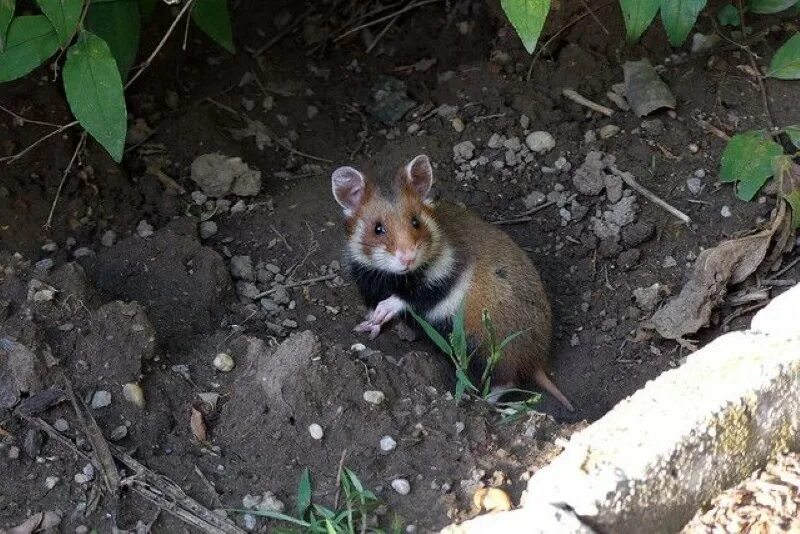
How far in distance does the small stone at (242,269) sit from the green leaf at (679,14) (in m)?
2.17

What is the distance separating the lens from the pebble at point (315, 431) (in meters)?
3.51

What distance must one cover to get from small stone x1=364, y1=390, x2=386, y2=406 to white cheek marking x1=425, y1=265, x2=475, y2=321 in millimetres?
1085

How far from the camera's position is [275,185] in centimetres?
517

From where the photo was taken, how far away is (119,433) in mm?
3465

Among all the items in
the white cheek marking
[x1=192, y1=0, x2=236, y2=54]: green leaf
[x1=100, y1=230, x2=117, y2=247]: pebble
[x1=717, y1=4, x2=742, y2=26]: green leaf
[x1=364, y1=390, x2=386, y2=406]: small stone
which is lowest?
the white cheek marking

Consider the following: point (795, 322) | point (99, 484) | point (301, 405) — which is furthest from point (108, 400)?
point (795, 322)

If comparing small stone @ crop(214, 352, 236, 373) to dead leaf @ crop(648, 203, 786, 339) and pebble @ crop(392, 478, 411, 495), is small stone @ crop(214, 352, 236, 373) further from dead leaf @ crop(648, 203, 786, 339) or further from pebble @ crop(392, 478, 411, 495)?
dead leaf @ crop(648, 203, 786, 339)

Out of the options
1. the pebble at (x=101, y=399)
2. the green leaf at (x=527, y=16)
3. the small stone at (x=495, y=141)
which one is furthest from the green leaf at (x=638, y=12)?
the pebble at (x=101, y=399)

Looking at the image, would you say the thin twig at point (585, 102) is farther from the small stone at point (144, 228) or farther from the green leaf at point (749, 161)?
the small stone at point (144, 228)

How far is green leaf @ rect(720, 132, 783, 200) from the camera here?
4.64 meters

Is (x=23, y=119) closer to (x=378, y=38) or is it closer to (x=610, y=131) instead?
(x=378, y=38)

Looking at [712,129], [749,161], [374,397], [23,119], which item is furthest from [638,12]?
[23,119]

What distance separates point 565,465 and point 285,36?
12.5ft

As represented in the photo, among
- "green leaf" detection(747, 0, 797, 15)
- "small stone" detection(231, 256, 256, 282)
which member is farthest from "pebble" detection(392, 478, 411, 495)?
"green leaf" detection(747, 0, 797, 15)
